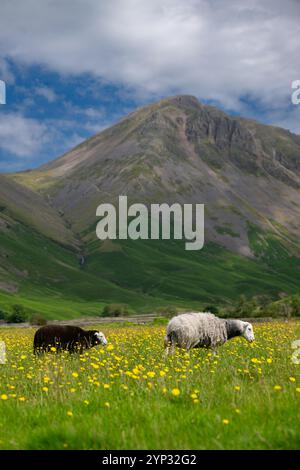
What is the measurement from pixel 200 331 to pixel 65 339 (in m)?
5.87

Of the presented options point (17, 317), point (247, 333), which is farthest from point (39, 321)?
point (247, 333)

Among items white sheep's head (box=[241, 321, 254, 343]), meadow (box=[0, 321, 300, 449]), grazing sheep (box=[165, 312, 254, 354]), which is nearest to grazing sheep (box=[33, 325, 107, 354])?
grazing sheep (box=[165, 312, 254, 354])

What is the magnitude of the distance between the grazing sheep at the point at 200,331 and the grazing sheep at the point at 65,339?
3939 millimetres

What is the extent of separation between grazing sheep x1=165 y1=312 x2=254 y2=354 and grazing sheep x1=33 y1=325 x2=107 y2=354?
3.94m

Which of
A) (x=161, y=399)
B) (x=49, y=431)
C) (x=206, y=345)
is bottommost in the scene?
(x=49, y=431)

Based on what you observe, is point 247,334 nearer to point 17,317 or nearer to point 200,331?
point 200,331

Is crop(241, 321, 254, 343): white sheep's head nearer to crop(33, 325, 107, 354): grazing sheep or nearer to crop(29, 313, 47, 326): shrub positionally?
crop(33, 325, 107, 354): grazing sheep

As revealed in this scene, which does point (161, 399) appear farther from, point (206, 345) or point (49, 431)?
point (206, 345)

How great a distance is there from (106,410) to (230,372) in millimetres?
4814

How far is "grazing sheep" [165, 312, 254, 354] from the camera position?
57.9ft

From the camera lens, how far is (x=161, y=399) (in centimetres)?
838
